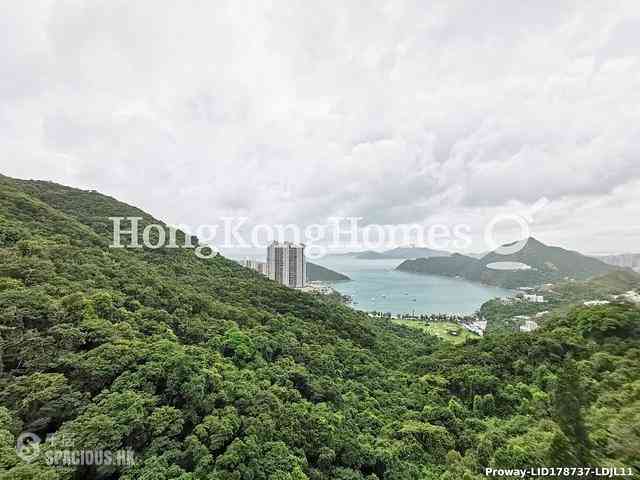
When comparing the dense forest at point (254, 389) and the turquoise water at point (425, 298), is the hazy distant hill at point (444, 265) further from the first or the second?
the dense forest at point (254, 389)

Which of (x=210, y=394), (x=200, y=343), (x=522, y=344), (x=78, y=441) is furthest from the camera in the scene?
(x=522, y=344)

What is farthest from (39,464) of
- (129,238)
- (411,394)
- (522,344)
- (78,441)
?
(129,238)

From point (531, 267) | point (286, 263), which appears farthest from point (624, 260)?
point (286, 263)

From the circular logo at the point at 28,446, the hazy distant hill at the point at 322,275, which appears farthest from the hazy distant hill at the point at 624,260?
the circular logo at the point at 28,446

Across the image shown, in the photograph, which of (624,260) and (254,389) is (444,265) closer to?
(624,260)

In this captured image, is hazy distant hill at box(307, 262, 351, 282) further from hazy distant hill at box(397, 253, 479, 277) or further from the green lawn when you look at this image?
the green lawn

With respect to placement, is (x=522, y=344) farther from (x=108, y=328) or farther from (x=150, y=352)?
(x=108, y=328)

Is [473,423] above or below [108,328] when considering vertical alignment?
below
